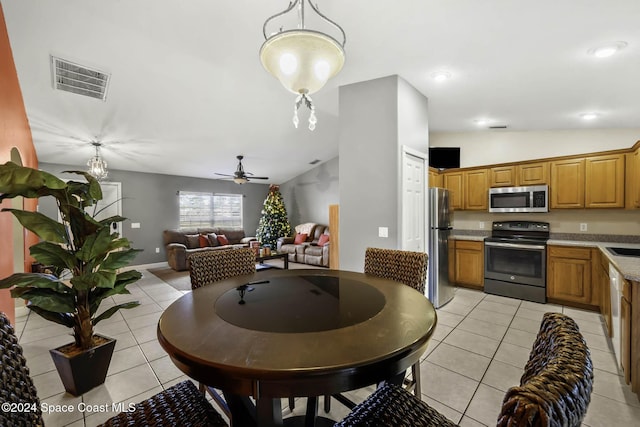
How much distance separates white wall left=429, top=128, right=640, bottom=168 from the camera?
3.78 metres

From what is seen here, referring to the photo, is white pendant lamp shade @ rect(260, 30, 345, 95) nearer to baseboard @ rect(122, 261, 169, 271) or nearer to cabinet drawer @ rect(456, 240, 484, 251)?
cabinet drawer @ rect(456, 240, 484, 251)

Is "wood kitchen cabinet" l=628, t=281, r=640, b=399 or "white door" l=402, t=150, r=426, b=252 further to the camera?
"white door" l=402, t=150, r=426, b=252

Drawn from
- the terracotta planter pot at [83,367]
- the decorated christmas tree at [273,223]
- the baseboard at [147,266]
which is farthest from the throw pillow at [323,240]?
the terracotta planter pot at [83,367]

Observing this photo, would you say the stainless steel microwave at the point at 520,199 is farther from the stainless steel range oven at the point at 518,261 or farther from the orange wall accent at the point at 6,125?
the orange wall accent at the point at 6,125

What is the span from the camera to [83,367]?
6.47 feet

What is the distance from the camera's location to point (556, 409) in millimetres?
460

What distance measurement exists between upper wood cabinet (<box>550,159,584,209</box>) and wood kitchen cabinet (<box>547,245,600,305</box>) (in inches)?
26.4

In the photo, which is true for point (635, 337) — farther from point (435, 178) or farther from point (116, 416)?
point (435, 178)

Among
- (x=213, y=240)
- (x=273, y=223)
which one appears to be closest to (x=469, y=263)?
(x=273, y=223)

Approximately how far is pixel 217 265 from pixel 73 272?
1014 millimetres

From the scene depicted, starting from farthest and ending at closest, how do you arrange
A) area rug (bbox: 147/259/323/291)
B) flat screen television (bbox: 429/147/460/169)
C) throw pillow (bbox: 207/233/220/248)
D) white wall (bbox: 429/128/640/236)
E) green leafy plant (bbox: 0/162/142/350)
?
1. throw pillow (bbox: 207/233/220/248)
2. area rug (bbox: 147/259/323/291)
3. flat screen television (bbox: 429/147/460/169)
4. white wall (bbox: 429/128/640/236)
5. green leafy plant (bbox: 0/162/142/350)

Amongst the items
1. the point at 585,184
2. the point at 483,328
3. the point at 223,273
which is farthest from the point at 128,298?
the point at 585,184

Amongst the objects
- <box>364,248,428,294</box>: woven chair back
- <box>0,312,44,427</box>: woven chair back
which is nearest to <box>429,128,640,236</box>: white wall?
<box>364,248,428,294</box>: woven chair back

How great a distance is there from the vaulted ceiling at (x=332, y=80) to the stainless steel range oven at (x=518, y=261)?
1.58 metres
